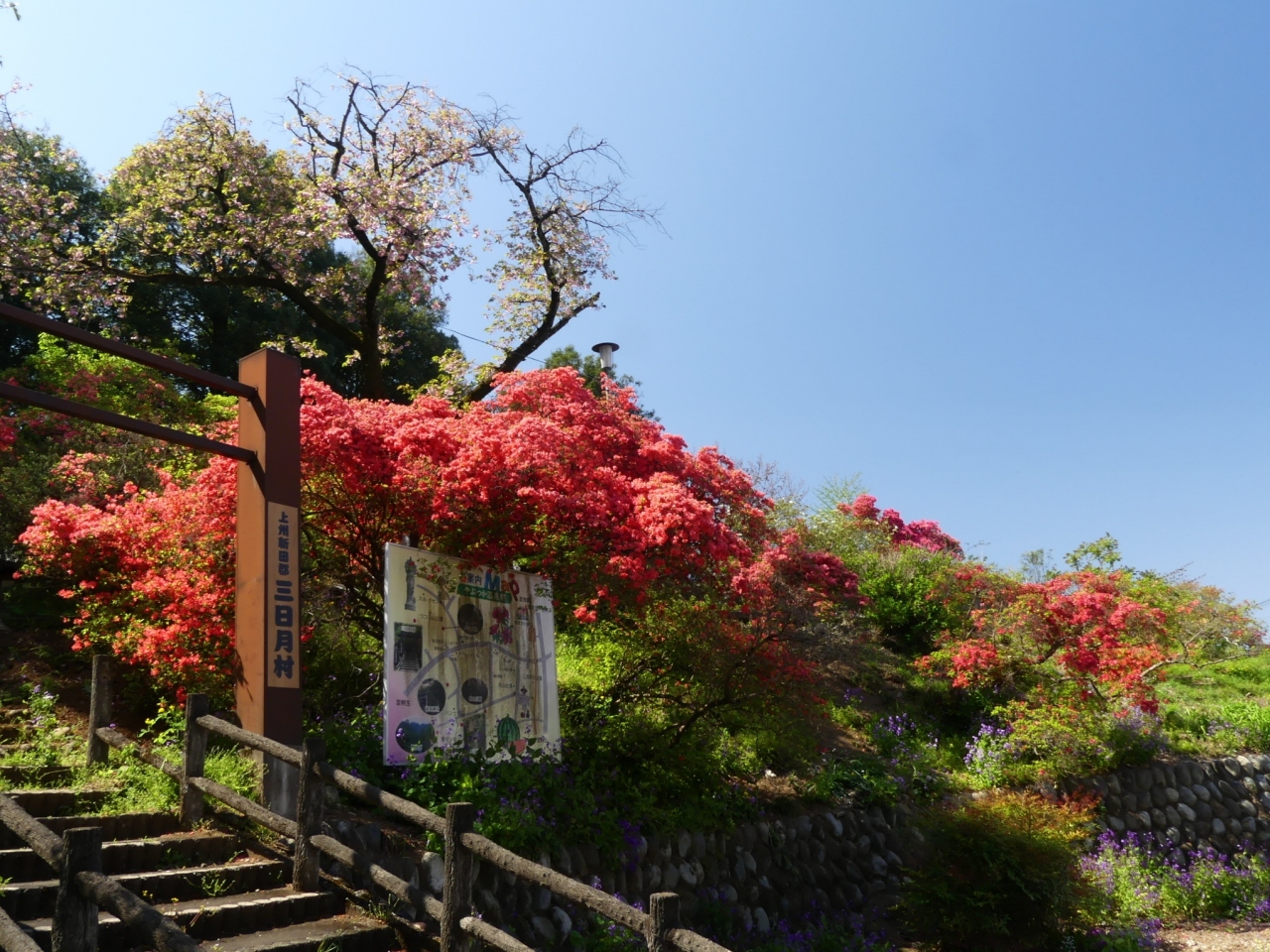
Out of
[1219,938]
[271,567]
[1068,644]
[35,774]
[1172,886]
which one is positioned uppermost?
[271,567]

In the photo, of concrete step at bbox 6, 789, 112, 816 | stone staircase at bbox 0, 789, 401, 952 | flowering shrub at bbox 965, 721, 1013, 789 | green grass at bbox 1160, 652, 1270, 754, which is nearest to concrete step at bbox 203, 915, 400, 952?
stone staircase at bbox 0, 789, 401, 952

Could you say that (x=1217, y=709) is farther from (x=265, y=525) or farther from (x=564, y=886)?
(x=265, y=525)

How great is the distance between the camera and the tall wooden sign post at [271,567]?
7102mm

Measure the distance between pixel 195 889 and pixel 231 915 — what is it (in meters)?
0.44

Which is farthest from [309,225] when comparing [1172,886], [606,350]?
[1172,886]

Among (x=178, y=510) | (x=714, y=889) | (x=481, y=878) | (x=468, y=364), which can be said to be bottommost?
(x=714, y=889)

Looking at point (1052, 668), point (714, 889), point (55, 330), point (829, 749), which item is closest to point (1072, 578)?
point (1052, 668)

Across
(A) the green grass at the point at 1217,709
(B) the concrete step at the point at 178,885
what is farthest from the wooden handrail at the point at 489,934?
(A) the green grass at the point at 1217,709

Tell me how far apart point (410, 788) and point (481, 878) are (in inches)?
34.7

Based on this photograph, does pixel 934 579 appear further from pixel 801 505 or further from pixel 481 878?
pixel 481 878

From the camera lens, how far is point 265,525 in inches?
289

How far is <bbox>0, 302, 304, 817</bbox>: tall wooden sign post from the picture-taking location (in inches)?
274

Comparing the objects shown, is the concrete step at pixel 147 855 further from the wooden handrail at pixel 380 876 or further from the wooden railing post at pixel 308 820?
the wooden handrail at pixel 380 876

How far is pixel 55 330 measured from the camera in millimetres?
6680
